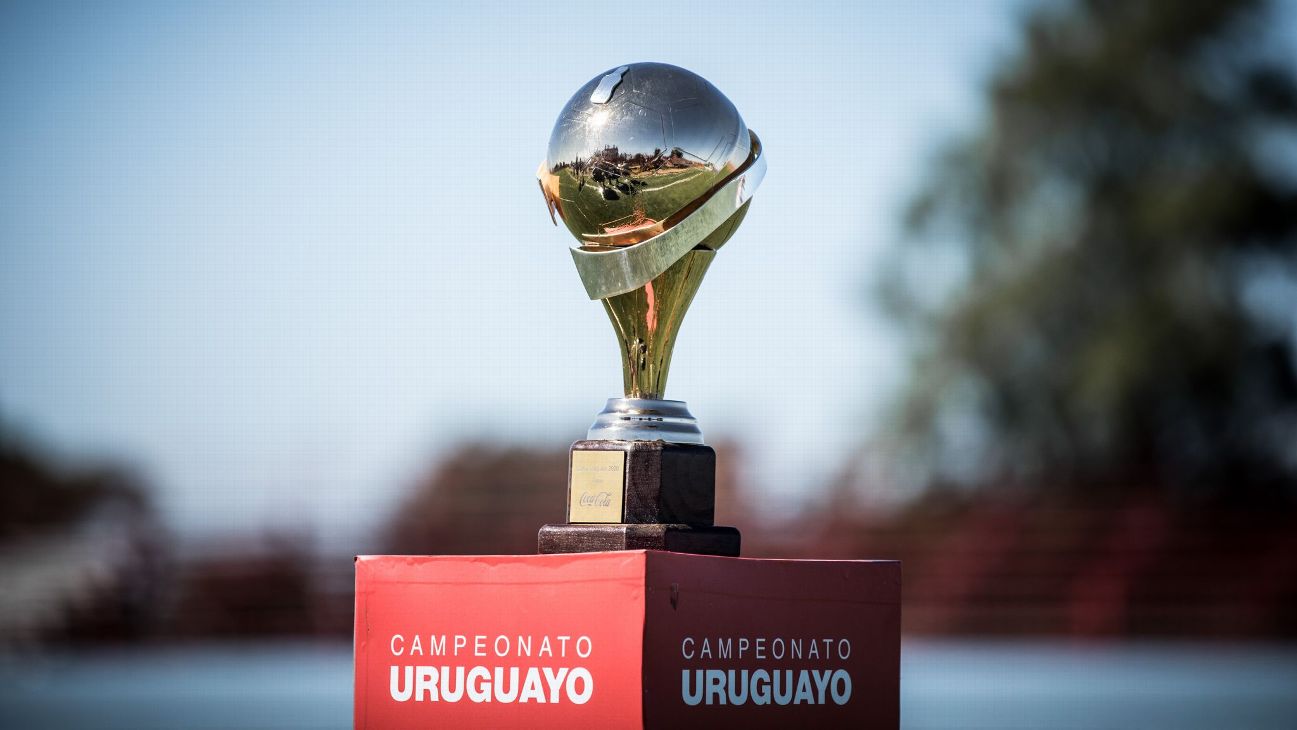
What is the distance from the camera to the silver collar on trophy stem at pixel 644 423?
316 centimetres

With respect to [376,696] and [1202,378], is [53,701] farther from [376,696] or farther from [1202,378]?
[1202,378]

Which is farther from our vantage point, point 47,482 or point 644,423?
point 47,482

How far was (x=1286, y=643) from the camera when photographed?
38.3 ft

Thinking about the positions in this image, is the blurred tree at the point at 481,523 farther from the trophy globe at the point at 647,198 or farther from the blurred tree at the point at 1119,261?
the trophy globe at the point at 647,198

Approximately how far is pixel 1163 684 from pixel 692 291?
16.4 ft

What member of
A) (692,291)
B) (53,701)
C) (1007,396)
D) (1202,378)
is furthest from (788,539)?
(692,291)

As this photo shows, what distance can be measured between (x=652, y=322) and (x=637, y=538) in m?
0.50

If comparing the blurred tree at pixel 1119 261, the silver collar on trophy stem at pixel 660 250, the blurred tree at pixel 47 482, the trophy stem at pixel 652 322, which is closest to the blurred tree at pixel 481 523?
the blurred tree at pixel 1119 261

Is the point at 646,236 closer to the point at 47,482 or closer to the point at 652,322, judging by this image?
the point at 652,322

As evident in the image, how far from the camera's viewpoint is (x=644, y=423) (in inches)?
125

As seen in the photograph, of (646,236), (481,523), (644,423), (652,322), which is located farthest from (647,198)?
(481,523)

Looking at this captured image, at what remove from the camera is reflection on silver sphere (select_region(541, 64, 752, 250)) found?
120 inches

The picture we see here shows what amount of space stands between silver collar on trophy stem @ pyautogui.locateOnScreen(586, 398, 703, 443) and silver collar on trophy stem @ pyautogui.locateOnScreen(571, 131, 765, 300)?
9.7 inches

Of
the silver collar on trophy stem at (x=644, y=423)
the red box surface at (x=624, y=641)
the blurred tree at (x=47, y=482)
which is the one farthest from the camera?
the blurred tree at (x=47, y=482)
